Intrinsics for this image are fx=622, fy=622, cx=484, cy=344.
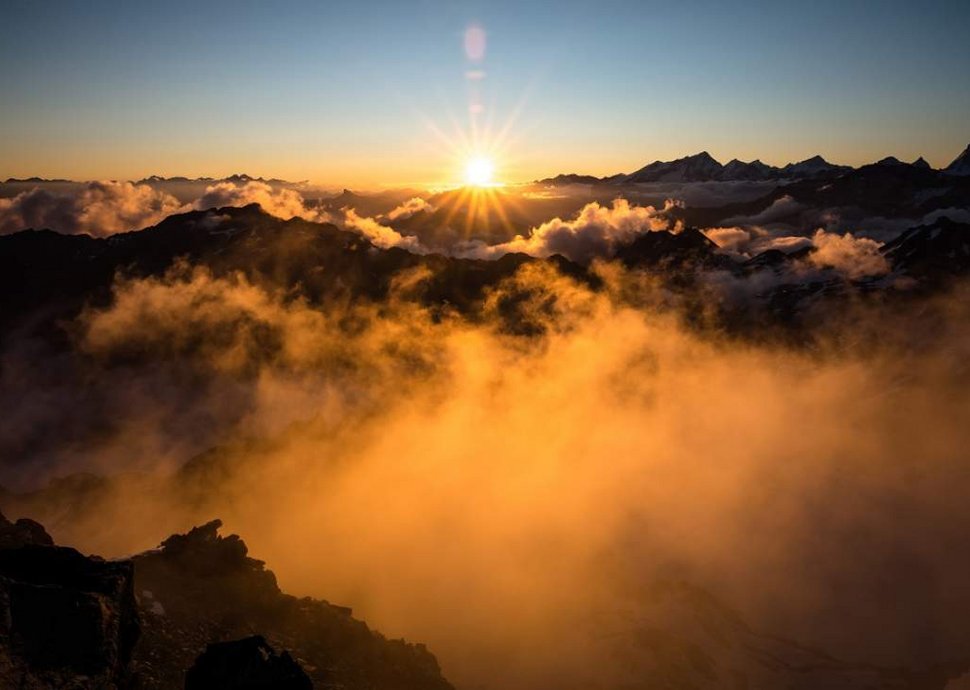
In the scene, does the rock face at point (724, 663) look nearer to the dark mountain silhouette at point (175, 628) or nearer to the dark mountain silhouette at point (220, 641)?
the dark mountain silhouette at point (220, 641)

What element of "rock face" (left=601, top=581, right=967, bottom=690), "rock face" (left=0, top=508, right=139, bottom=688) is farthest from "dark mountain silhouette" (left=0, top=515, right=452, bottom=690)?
"rock face" (left=601, top=581, right=967, bottom=690)

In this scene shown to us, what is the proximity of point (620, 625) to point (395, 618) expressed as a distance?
215 feet

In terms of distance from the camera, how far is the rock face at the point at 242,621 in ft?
213

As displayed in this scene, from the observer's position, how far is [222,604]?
76.6m

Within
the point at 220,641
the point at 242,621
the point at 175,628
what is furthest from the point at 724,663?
the point at 175,628

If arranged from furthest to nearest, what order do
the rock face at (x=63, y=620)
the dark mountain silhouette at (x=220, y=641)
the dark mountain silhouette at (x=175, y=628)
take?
the dark mountain silhouette at (x=220, y=641), the dark mountain silhouette at (x=175, y=628), the rock face at (x=63, y=620)

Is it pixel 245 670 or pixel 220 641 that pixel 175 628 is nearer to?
pixel 220 641

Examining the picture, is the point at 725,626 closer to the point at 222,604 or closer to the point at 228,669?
the point at 222,604

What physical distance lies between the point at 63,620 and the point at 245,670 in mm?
10775

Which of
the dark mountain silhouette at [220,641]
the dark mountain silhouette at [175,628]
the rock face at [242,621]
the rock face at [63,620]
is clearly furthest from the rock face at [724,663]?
the rock face at [63,620]

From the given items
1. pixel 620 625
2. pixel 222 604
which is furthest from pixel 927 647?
pixel 222 604

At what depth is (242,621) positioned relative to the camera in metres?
72.7

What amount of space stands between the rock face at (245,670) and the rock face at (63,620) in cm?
522

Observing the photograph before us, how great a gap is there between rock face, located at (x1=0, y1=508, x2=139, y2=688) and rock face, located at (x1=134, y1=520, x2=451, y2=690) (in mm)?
21083
